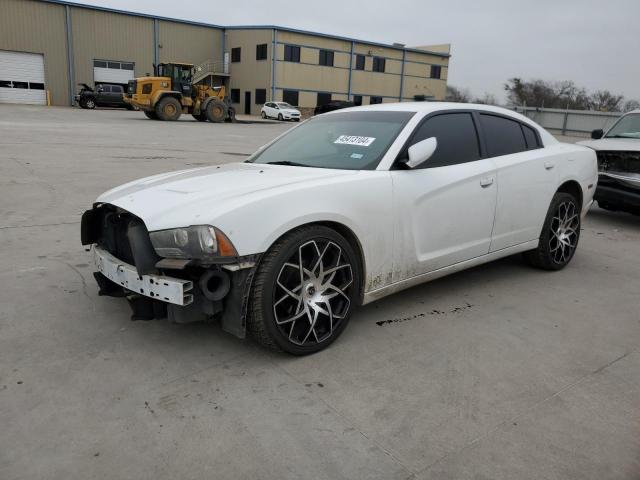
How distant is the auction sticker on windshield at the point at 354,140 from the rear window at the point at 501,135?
1123mm

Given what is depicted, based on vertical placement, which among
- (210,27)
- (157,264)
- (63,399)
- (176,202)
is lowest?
(63,399)

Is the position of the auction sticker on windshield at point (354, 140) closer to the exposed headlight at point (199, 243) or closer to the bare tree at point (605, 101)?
the exposed headlight at point (199, 243)

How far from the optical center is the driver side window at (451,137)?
3.85 metres

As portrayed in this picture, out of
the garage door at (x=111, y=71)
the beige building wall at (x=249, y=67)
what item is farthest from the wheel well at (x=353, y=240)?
the beige building wall at (x=249, y=67)

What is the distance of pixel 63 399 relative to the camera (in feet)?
8.66

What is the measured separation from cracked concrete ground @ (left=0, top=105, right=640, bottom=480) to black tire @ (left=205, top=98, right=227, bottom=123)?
2316cm

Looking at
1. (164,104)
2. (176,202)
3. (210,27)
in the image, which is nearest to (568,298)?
(176,202)

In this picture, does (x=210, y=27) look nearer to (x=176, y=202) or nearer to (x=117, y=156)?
(x=117, y=156)

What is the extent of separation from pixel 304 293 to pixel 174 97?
82.6 feet

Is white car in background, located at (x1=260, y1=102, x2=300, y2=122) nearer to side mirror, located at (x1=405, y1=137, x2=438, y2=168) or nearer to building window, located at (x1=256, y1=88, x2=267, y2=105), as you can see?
building window, located at (x1=256, y1=88, x2=267, y2=105)

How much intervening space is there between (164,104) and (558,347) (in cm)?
2494

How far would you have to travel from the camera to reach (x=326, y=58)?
47.5m

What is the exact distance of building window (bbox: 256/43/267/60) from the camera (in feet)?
147

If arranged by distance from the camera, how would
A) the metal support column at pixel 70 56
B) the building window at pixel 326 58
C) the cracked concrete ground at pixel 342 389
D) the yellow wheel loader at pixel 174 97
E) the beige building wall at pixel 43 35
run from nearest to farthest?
the cracked concrete ground at pixel 342 389 → the yellow wheel loader at pixel 174 97 → the beige building wall at pixel 43 35 → the metal support column at pixel 70 56 → the building window at pixel 326 58
